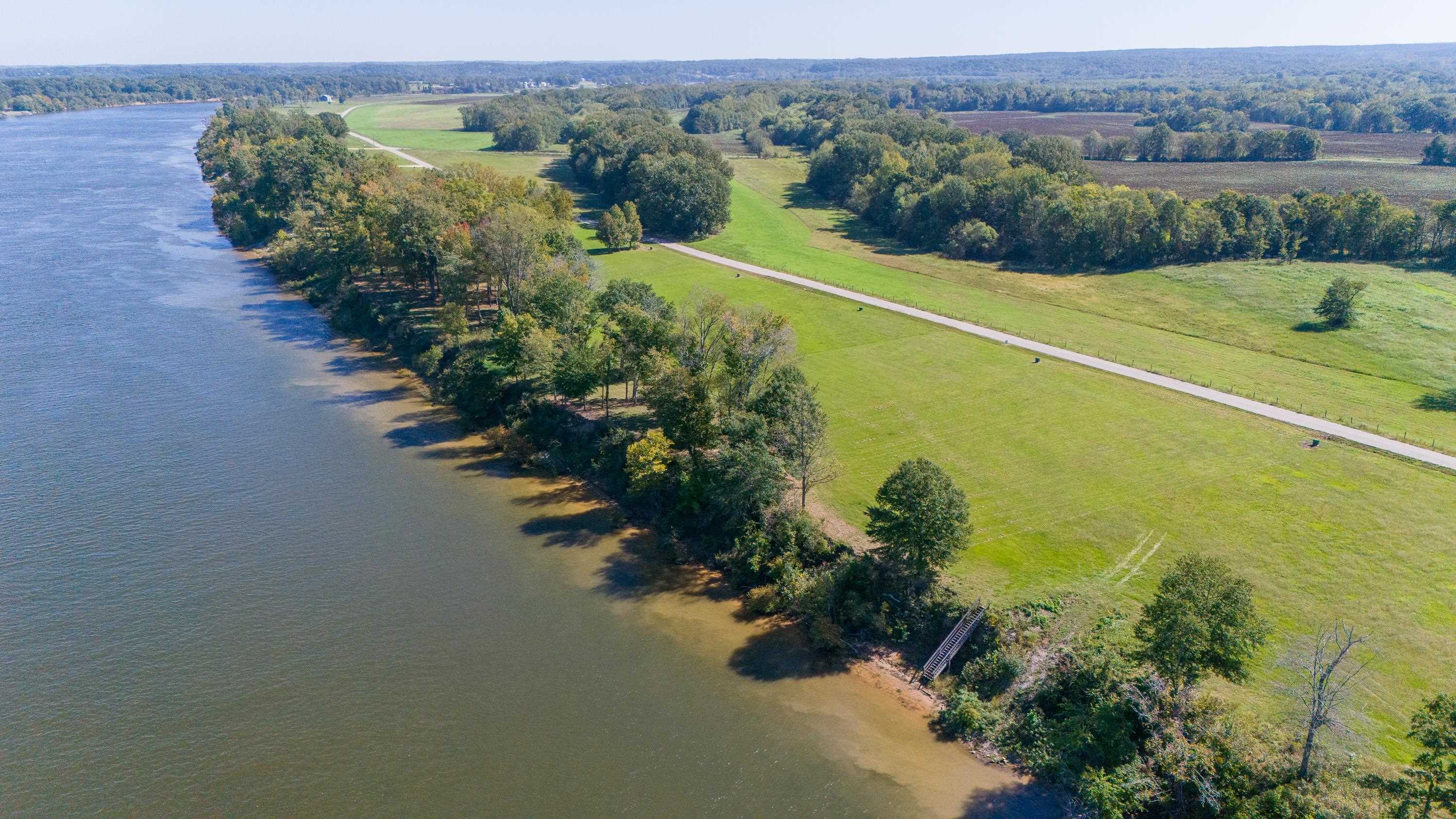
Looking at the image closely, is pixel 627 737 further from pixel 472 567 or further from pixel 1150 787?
pixel 1150 787

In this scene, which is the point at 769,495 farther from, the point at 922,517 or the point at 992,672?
the point at 992,672

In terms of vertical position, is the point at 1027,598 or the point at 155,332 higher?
the point at 155,332

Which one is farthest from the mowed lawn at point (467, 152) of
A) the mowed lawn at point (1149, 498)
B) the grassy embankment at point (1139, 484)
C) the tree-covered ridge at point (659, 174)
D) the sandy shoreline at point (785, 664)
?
the mowed lawn at point (1149, 498)

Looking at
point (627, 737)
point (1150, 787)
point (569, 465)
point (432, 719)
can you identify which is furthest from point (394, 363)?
point (1150, 787)

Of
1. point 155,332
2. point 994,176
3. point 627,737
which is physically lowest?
point 627,737

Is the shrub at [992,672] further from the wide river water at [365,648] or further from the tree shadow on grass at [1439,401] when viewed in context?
the tree shadow on grass at [1439,401]

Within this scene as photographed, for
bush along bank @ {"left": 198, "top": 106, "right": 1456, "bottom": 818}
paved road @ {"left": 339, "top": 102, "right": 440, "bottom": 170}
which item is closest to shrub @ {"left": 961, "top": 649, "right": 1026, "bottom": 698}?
bush along bank @ {"left": 198, "top": 106, "right": 1456, "bottom": 818}

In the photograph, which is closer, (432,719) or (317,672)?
(432,719)
